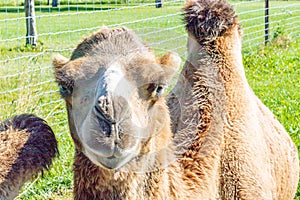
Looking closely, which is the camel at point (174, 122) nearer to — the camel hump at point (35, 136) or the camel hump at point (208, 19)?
the camel hump at point (208, 19)

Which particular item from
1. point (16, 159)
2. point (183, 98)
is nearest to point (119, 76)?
point (16, 159)

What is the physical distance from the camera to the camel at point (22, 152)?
3.09 metres

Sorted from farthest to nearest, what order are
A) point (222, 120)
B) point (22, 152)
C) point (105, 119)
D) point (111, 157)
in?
→ point (222, 120) < point (22, 152) < point (111, 157) < point (105, 119)

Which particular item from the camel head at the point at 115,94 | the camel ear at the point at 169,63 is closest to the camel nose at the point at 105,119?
the camel head at the point at 115,94

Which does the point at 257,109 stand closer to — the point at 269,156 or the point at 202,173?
the point at 269,156

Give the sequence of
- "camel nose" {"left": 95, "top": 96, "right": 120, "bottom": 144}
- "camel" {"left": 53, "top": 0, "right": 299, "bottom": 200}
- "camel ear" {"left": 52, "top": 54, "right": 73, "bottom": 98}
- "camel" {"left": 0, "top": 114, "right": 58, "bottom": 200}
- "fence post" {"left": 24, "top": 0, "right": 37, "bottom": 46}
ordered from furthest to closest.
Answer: "fence post" {"left": 24, "top": 0, "right": 37, "bottom": 46}, "camel" {"left": 0, "top": 114, "right": 58, "bottom": 200}, "camel ear" {"left": 52, "top": 54, "right": 73, "bottom": 98}, "camel" {"left": 53, "top": 0, "right": 299, "bottom": 200}, "camel nose" {"left": 95, "top": 96, "right": 120, "bottom": 144}

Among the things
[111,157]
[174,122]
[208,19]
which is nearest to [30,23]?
[208,19]

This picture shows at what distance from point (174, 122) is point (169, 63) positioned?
83cm

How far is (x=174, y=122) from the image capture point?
364 cm

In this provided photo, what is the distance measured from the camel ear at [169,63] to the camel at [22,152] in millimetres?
761

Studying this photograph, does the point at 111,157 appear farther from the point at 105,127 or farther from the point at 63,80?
the point at 63,80

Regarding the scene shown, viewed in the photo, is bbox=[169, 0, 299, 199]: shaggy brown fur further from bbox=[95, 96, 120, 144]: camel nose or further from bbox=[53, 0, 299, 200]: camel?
bbox=[95, 96, 120, 144]: camel nose

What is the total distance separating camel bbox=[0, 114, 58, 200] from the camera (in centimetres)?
309

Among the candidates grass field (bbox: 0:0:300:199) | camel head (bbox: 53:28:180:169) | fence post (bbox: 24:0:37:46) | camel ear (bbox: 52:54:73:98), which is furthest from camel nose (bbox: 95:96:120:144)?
fence post (bbox: 24:0:37:46)
